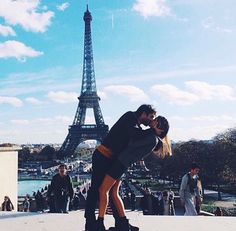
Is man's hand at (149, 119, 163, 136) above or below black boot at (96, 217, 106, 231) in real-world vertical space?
above

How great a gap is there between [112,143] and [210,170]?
103ft

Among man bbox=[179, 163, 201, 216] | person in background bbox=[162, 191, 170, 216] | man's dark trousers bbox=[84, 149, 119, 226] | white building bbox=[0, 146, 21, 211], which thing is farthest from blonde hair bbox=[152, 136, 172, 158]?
white building bbox=[0, 146, 21, 211]

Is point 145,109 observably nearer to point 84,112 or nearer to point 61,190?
point 61,190

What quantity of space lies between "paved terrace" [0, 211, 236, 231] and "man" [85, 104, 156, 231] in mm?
387

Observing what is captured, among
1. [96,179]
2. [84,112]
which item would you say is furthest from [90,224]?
[84,112]

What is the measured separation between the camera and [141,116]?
3572 millimetres

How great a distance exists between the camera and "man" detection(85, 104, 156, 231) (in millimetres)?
→ 3523

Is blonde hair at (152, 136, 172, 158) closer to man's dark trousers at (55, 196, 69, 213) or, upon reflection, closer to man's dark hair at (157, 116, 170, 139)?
man's dark hair at (157, 116, 170, 139)

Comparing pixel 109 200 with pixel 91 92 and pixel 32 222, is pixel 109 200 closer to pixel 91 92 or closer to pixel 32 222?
pixel 32 222

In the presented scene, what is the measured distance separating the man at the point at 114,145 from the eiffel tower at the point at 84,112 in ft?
196

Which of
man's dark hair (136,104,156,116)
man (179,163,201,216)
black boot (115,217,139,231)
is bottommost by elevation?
black boot (115,217,139,231)

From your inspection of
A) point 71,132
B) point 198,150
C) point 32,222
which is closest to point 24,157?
point 71,132

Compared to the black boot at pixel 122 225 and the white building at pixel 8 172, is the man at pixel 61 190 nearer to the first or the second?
the black boot at pixel 122 225

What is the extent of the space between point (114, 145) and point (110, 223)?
1047 millimetres
